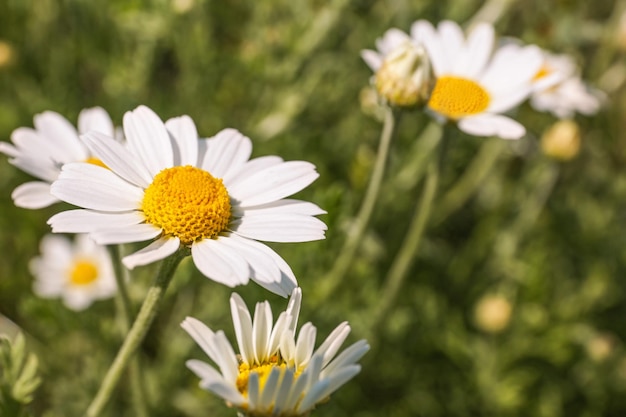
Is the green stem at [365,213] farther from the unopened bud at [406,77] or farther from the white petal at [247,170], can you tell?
the white petal at [247,170]

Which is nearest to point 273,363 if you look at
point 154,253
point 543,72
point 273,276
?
point 273,276

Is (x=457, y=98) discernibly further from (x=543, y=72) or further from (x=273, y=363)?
(x=273, y=363)

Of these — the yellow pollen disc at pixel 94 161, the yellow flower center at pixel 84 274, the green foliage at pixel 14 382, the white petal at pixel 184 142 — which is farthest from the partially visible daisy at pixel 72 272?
the white petal at pixel 184 142

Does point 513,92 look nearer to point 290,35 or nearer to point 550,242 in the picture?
point 290,35

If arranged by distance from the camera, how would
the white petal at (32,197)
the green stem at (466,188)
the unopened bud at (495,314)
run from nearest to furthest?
the white petal at (32,197), the unopened bud at (495,314), the green stem at (466,188)

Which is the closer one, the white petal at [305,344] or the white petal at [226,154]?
the white petal at [305,344]

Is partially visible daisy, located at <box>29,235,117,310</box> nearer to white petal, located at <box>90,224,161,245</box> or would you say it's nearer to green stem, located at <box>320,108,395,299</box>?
green stem, located at <box>320,108,395,299</box>

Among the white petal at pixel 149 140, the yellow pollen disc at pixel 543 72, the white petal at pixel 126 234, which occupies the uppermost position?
the yellow pollen disc at pixel 543 72
